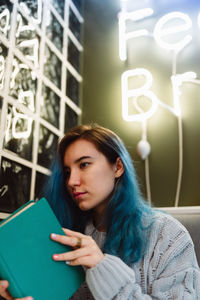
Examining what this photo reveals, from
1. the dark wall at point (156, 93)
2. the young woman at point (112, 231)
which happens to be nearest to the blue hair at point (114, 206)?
the young woman at point (112, 231)

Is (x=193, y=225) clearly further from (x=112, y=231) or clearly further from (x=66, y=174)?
(x=66, y=174)

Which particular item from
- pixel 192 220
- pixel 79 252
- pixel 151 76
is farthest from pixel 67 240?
pixel 151 76

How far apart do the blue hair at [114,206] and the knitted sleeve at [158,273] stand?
50 mm

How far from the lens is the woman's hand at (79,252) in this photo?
71 cm

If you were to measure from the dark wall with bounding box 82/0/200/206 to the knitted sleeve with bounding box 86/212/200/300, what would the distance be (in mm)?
686

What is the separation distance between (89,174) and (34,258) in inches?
16.6

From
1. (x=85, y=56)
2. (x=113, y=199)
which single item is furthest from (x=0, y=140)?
(x=85, y=56)

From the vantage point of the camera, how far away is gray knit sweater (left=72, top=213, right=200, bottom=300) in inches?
28.6

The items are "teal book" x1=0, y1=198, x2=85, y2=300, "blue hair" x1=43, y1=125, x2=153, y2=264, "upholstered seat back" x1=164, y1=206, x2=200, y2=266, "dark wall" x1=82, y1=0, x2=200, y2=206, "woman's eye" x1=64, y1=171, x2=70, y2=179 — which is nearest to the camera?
"teal book" x1=0, y1=198, x2=85, y2=300

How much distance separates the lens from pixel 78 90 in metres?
2.05

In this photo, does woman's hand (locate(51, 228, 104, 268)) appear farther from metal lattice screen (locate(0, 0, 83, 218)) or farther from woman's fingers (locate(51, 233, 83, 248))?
metal lattice screen (locate(0, 0, 83, 218))

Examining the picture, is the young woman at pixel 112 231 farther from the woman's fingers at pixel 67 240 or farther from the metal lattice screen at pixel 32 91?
the metal lattice screen at pixel 32 91

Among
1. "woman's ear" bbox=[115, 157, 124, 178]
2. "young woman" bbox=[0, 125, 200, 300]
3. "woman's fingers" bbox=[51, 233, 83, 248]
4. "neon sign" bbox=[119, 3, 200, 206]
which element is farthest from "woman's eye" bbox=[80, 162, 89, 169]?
"neon sign" bbox=[119, 3, 200, 206]

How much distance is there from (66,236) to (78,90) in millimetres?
1474
